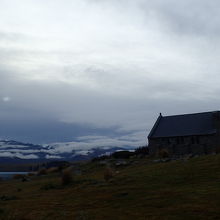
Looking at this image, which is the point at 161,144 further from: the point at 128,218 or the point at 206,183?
the point at 128,218

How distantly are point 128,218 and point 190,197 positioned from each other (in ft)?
16.0

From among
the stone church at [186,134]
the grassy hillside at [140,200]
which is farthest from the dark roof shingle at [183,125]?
the grassy hillside at [140,200]

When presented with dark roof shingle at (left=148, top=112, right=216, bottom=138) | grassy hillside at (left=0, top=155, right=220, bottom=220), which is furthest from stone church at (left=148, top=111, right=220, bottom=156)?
grassy hillside at (left=0, top=155, right=220, bottom=220)

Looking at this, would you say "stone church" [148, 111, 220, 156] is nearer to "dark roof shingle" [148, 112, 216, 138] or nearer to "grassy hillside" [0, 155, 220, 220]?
"dark roof shingle" [148, 112, 216, 138]

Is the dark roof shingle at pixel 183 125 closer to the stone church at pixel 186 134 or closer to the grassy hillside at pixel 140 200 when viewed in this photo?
the stone church at pixel 186 134

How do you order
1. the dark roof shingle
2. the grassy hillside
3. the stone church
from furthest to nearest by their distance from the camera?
the dark roof shingle → the stone church → the grassy hillside

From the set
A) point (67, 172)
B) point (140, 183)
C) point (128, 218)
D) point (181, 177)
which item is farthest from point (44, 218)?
point (67, 172)

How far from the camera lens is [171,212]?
1909 centimetres

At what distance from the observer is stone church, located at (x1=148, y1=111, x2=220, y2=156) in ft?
214

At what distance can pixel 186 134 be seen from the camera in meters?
68.5

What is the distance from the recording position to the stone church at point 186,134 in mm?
65250

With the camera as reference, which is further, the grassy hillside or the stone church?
the stone church

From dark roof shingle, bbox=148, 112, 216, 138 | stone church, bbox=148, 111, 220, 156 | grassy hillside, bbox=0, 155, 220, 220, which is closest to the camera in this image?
grassy hillside, bbox=0, 155, 220, 220

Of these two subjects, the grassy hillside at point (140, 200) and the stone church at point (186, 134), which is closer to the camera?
the grassy hillside at point (140, 200)
